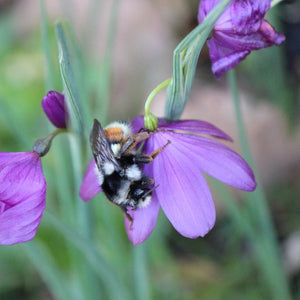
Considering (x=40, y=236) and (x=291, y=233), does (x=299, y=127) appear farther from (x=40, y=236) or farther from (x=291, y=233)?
(x=40, y=236)

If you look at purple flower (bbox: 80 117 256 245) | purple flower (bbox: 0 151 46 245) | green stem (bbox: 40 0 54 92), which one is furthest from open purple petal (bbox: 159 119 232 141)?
green stem (bbox: 40 0 54 92)

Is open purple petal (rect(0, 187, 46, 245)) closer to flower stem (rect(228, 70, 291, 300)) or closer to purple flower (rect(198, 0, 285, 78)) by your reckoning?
purple flower (rect(198, 0, 285, 78))

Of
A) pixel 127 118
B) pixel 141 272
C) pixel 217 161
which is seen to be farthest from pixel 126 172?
pixel 127 118

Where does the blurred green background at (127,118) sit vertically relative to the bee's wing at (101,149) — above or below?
below

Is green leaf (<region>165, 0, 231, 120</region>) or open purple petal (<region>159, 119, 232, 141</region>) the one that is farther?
open purple petal (<region>159, 119, 232, 141</region>)

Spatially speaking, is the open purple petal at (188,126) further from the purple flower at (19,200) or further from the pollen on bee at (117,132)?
the purple flower at (19,200)

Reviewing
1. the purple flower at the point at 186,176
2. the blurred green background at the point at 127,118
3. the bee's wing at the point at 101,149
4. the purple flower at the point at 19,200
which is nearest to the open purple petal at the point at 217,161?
the purple flower at the point at 186,176

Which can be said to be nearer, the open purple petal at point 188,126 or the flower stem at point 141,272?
the open purple petal at point 188,126

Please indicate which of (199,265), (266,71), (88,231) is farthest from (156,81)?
(88,231)
